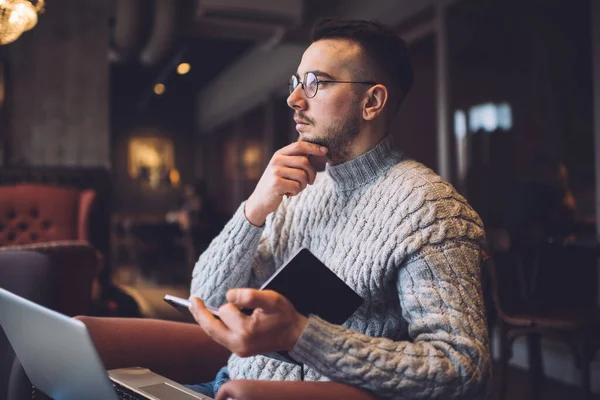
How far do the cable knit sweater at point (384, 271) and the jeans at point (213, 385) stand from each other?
0.16ft

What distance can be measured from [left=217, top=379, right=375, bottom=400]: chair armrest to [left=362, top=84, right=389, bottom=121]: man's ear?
64 centimetres

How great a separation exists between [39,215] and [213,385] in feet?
11.2

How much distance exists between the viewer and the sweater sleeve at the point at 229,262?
1.34 metres

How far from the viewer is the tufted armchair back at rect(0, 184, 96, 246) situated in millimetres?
4203

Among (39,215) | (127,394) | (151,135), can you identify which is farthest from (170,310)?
(151,135)

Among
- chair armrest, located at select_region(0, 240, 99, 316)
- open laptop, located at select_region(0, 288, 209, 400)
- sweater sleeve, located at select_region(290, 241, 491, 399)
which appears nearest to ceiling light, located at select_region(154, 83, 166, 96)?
chair armrest, located at select_region(0, 240, 99, 316)

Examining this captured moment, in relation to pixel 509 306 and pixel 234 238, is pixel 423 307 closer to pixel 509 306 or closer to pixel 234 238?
pixel 234 238

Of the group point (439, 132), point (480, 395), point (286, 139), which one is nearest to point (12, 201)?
point (439, 132)

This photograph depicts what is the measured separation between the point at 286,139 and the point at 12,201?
4648 mm

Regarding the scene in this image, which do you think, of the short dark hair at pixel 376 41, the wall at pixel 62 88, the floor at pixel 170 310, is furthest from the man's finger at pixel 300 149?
the wall at pixel 62 88

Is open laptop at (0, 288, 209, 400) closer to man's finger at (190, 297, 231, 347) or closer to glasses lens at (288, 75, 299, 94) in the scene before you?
man's finger at (190, 297, 231, 347)

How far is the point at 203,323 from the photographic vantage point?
912mm

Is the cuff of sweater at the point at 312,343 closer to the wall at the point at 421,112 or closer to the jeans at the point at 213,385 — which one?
Answer: the jeans at the point at 213,385

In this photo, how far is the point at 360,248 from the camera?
1.24 metres
